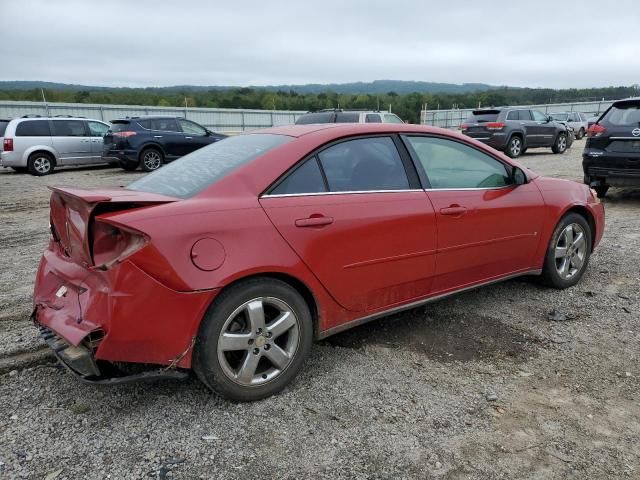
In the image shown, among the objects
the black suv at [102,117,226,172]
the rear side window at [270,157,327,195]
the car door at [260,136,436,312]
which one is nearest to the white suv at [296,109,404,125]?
the black suv at [102,117,226,172]

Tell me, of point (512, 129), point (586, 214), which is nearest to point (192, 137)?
point (512, 129)

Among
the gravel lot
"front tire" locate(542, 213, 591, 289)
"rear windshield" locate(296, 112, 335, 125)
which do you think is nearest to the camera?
the gravel lot

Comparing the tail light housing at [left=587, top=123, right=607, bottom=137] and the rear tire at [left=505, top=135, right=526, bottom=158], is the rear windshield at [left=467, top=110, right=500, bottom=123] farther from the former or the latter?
the tail light housing at [left=587, top=123, right=607, bottom=137]

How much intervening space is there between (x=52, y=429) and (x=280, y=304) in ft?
4.31

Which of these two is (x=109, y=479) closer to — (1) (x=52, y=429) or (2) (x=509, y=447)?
(1) (x=52, y=429)

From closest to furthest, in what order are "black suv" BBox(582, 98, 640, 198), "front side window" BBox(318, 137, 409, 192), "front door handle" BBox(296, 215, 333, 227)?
"front door handle" BBox(296, 215, 333, 227)
"front side window" BBox(318, 137, 409, 192)
"black suv" BBox(582, 98, 640, 198)

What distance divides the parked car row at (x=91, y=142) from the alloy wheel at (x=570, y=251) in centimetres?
1255

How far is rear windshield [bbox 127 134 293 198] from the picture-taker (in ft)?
9.59

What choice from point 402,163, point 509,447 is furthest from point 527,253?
point 509,447

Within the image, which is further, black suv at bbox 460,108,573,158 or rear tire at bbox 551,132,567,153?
rear tire at bbox 551,132,567,153

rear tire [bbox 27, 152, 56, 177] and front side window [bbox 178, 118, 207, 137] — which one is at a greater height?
front side window [bbox 178, 118, 207, 137]

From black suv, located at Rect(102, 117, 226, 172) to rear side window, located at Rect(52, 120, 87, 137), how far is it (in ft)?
3.81

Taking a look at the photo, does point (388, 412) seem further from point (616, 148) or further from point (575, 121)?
point (575, 121)

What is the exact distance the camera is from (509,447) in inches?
97.8
